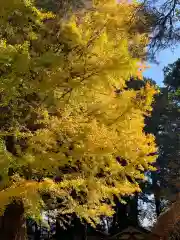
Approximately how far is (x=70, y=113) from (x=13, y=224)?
228cm

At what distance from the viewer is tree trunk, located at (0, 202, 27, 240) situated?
6.32m

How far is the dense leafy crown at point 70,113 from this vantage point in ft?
17.5

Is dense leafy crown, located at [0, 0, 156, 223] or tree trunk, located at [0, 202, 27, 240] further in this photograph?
tree trunk, located at [0, 202, 27, 240]

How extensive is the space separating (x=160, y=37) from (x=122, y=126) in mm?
1796

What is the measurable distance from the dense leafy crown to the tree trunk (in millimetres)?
811

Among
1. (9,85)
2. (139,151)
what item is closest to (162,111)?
(139,151)

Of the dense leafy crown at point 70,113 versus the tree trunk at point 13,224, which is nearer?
the dense leafy crown at point 70,113

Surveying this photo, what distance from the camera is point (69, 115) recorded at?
599 cm

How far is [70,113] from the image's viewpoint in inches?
236

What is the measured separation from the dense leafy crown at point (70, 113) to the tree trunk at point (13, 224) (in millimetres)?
811

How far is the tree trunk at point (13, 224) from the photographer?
632 centimetres

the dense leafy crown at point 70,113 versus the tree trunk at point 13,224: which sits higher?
the dense leafy crown at point 70,113

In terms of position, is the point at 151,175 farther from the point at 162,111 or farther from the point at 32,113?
the point at 32,113

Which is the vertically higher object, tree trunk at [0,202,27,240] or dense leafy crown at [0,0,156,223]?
dense leafy crown at [0,0,156,223]
